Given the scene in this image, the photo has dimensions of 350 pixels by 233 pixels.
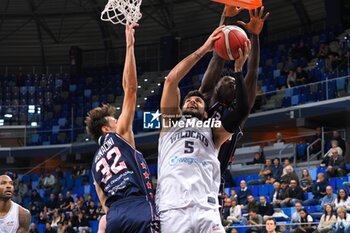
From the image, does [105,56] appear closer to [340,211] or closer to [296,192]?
[296,192]

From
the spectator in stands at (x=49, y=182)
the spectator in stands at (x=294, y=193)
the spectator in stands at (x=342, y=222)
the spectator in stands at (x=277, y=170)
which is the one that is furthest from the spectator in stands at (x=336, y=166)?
the spectator in stands at (x=49, y=182)

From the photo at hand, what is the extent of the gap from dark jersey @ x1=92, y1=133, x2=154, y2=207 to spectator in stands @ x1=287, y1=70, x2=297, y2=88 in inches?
652

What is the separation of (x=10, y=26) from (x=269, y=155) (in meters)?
16.3

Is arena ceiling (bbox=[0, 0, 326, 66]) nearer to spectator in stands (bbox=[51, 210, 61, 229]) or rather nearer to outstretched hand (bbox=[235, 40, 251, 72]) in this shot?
spectator in stands (bbox=[51, 210, 61, 229])

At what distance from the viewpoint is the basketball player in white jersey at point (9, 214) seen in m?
8.25

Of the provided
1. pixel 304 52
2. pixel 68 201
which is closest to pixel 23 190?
pixel 68 201

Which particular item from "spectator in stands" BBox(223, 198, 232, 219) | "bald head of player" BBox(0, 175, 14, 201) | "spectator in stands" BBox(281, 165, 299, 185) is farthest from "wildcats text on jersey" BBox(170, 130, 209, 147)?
"spectator in stands" BBox(281, 165, 299, 185)

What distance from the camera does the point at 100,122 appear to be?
18.5 feet

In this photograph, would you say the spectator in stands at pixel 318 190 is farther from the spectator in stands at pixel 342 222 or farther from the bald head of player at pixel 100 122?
the bald head of player at pixel 100 122

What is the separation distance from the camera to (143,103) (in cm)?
2344

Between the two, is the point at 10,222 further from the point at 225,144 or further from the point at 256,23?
the point at 256,23

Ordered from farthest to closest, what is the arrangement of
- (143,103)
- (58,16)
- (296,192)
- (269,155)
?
(58,16), (143,103), (269,155), (296,192)

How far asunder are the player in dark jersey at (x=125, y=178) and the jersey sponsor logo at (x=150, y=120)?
17.7m

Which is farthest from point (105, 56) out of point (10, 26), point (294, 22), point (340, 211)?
point (340, 211)
